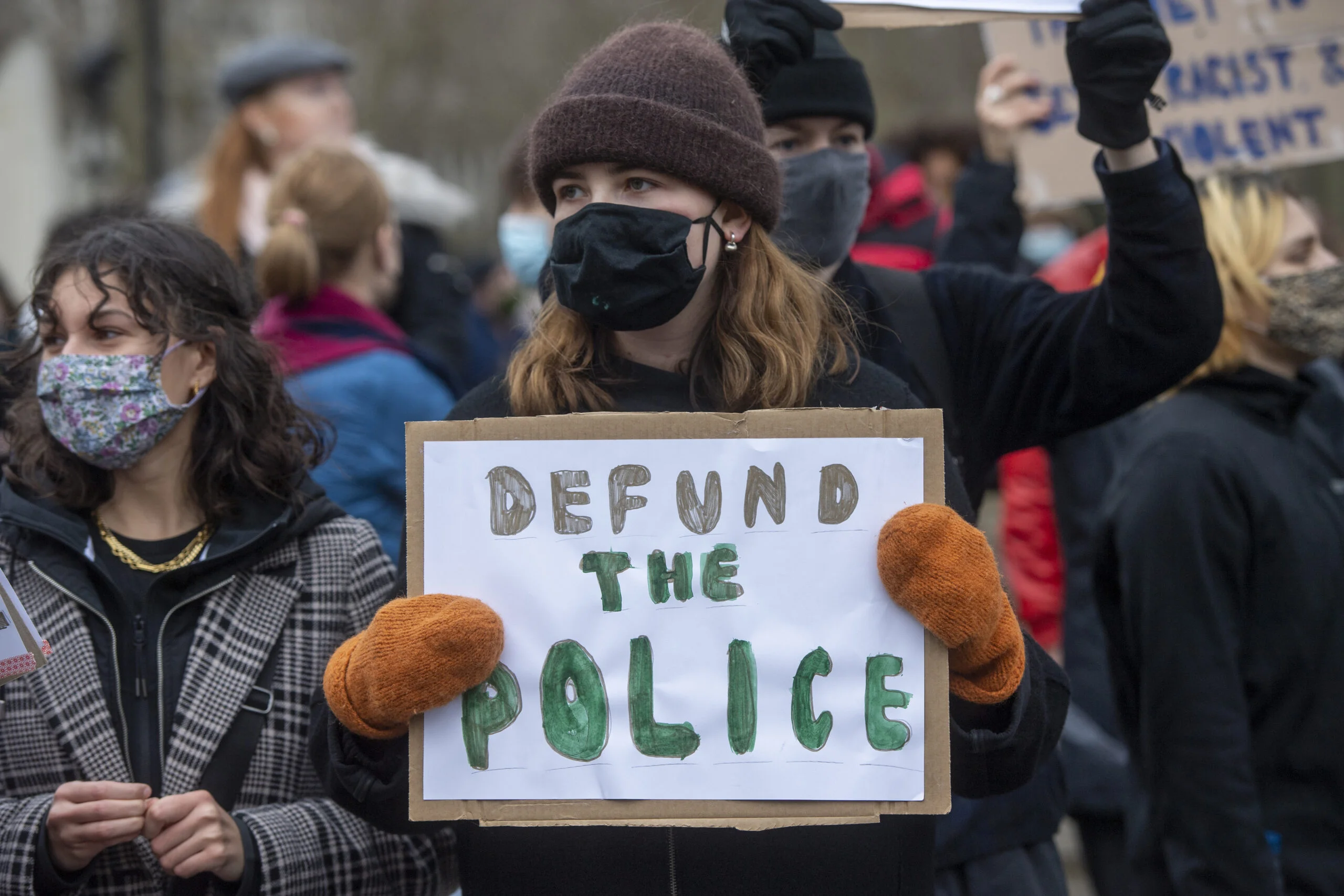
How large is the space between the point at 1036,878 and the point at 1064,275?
2915mm

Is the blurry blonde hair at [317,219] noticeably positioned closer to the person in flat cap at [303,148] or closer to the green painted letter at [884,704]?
the person in flat cap at [303,148]

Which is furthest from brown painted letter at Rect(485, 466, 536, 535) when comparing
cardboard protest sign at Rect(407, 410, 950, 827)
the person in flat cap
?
the person in flat cap

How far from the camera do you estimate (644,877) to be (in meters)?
2.17

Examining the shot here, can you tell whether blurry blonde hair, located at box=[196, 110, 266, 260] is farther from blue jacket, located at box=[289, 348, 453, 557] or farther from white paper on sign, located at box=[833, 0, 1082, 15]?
white paper on sign, located at box=[833, 0, 1082, 15]

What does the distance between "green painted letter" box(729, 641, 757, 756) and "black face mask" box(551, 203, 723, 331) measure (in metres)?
0.52

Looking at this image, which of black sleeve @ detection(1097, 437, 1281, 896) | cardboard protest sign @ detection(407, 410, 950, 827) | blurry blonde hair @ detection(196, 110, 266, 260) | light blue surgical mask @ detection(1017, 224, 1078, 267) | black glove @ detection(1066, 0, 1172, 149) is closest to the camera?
cardboard protest sign @ detection(407, 410, 950, 827)

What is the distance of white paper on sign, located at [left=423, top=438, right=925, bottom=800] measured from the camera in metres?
2.09

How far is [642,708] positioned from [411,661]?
342mm

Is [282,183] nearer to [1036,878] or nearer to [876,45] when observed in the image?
[1036,878]

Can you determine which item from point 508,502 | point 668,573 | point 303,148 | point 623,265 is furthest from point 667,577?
point 303,148

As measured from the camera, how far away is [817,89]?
298 centimetres

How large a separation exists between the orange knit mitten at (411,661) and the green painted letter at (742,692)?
0.33 meters

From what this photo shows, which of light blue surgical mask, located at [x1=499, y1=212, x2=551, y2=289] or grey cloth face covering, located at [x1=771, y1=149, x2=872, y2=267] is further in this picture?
light blue surgical mask, located at [x1=499, y1=212, x2=551, y2=289]

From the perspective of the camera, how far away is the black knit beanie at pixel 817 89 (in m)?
2.97
